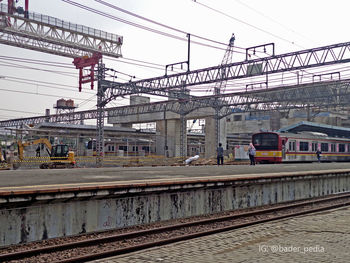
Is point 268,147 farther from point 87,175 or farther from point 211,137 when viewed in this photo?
point 87,175

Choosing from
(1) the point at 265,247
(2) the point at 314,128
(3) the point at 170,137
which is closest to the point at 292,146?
(2) the point at 314,128

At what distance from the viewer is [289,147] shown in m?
33.1

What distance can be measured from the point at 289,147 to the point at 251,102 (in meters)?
9.23

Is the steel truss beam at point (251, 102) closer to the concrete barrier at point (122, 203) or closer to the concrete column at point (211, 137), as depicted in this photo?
the concrete column at point (211, 137)

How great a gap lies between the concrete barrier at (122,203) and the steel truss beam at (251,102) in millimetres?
21710

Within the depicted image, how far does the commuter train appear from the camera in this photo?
32406 mm

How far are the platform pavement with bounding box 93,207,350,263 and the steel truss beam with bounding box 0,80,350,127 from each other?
26.4 metres

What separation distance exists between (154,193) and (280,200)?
6933 mm

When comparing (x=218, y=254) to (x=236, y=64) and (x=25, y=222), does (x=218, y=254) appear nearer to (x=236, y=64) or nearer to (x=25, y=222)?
(x=25, y=222)

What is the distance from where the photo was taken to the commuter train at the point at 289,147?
32.4m

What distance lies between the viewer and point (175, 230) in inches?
396

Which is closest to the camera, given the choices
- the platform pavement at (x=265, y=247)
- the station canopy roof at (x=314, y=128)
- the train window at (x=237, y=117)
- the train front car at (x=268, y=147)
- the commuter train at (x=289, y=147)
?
the platform pavement at (x=265, y=247)

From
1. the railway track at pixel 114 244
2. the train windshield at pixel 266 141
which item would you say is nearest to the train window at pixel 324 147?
the train windshield at pixel 266 141

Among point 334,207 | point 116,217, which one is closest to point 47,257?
point 116,217
